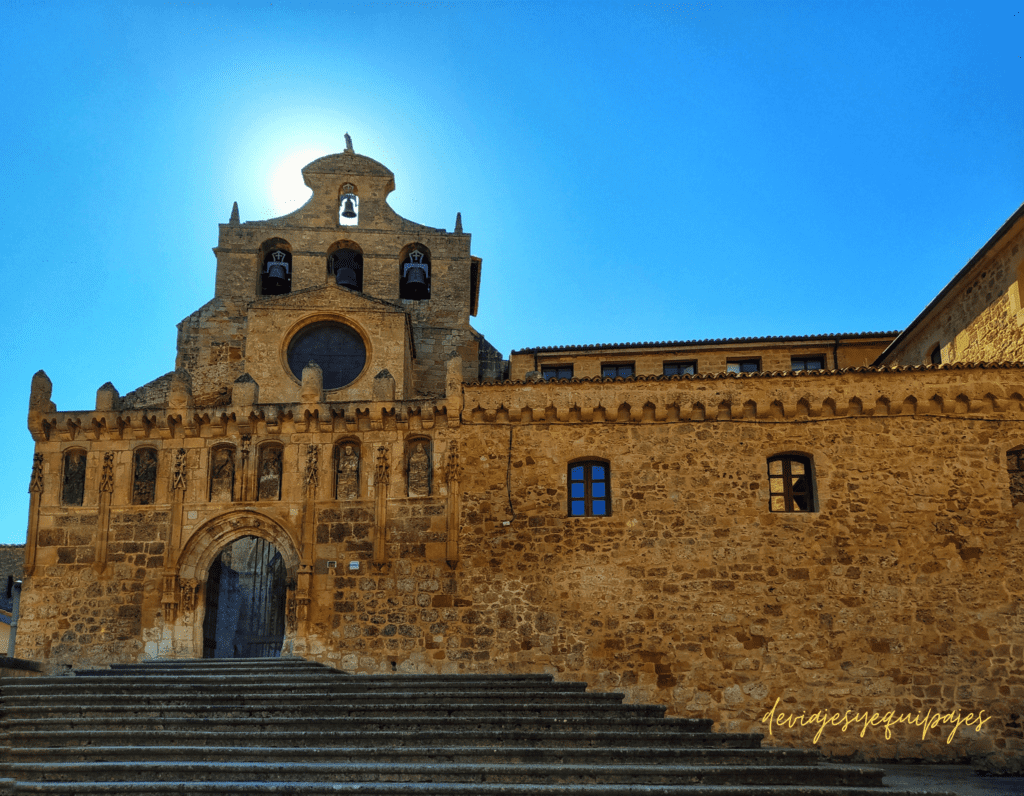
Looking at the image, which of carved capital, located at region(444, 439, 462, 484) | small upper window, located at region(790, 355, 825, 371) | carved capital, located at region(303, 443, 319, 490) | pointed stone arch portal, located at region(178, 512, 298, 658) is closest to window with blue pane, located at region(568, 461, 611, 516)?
carved capital, located at region(444, 439, 462, 484)

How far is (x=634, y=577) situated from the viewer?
20188 millimetres

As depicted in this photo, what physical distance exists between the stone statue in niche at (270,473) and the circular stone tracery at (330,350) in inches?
225

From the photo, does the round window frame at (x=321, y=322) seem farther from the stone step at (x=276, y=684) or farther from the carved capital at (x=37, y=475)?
the stone step at (x=276, y=684)

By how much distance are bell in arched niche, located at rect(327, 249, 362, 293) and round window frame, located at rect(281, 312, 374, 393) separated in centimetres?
411

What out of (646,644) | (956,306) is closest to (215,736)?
(646,644)

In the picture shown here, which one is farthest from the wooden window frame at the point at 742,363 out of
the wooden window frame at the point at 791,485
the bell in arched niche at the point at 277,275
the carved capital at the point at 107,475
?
the carved capital at the point at 107,475

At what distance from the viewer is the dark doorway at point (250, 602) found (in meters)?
24.5

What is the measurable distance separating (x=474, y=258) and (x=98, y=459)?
49.1ft

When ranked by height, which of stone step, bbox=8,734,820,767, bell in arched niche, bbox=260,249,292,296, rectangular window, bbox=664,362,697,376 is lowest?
stone step, bbox=8,734,820,767

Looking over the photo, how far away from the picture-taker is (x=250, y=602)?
25.3 metres

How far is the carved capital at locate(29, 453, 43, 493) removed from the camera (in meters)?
21.4

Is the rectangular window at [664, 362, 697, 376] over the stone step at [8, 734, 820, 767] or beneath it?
over

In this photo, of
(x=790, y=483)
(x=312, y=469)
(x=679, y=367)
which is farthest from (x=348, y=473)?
(x=679, y=367)

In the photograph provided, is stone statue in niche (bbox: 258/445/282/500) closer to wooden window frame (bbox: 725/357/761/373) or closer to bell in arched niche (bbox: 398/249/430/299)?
bell in arched niche (bbox: 398/249/430/299)
